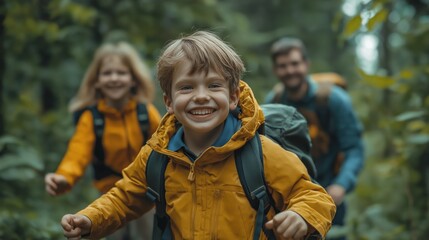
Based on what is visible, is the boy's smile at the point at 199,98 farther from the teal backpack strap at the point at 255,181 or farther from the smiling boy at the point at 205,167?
the teal backpack strap at the point at 255,181

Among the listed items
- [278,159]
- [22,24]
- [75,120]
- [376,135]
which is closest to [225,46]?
[278,159]

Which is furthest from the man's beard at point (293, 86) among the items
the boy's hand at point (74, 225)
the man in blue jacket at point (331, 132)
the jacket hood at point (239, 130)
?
the boy's hand at point (74, 225)

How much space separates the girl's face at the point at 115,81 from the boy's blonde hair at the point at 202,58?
8.28 feet

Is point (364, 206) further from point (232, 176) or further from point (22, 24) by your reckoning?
point (232, 176)

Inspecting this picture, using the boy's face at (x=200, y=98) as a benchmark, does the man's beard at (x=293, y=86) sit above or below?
below

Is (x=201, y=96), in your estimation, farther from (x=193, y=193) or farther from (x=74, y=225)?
(x=74, y=225)

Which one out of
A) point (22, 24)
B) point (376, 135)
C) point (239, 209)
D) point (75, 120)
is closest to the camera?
point (239, 209)

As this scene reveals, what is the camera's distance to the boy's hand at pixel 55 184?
189 inches

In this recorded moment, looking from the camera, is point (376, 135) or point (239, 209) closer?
point (239, 209)

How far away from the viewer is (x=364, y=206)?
10.3 metres

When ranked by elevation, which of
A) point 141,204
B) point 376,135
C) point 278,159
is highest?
point 278,159

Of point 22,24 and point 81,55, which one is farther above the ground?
point 22,24

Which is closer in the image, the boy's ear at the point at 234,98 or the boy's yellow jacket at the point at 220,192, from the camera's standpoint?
the boy's yellow jacket at the point at 220,192

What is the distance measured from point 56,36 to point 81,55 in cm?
138
